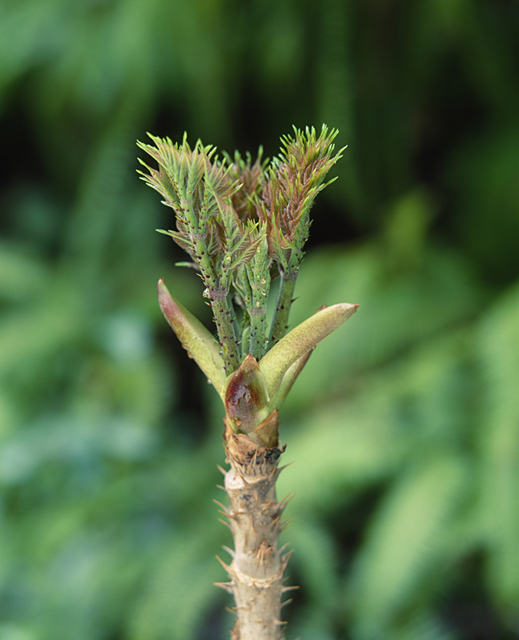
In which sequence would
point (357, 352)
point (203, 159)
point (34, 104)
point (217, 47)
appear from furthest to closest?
point (34, 104) < point (217, 47) < point (357, 352) < point (203, 159)

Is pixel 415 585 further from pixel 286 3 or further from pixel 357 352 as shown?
pixel 286 3

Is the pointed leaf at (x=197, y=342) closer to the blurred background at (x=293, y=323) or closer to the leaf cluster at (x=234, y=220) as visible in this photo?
the leaf cluster at (x=234, y=220)

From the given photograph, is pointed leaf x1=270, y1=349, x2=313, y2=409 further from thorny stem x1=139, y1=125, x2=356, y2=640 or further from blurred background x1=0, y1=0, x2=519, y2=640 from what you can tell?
blurred background x1=0, y1=0, x2=519, y2=640

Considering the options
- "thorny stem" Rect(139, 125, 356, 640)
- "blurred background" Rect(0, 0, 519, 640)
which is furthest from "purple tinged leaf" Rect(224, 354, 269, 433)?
"blurred background" Rect(0, 0, 519, 640)

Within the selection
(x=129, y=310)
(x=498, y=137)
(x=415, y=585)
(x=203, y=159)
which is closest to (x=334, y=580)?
(x=415, y=585)

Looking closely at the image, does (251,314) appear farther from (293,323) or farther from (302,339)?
(293,323)
